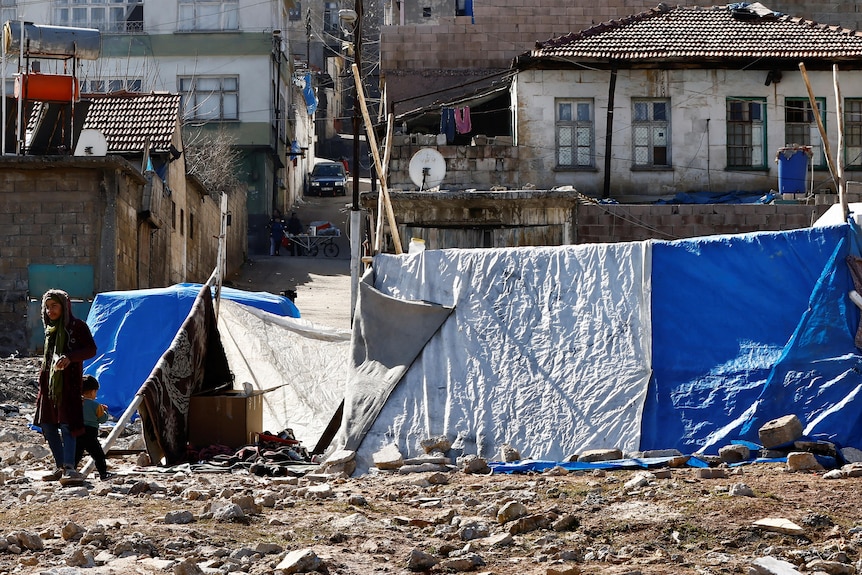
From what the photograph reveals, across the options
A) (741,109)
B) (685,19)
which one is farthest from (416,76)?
(741,109)

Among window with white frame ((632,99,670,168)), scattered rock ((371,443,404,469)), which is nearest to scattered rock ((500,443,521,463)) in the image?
scattered rock ((371,443,404,469))

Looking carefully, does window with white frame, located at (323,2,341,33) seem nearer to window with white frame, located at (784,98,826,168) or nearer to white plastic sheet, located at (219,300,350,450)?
window with white frame, located at (784,98,826,168)

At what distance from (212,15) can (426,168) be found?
70.0 ft

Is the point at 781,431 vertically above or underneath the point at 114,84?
underneath

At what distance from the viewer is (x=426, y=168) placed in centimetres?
1933

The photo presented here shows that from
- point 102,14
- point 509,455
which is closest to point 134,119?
point 102,14

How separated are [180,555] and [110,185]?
1532cm

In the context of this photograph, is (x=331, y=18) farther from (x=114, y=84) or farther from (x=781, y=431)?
(x=781, y=431)

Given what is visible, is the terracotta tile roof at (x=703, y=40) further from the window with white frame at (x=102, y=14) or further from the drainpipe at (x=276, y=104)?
the window with white frame at (x=102, y=14)

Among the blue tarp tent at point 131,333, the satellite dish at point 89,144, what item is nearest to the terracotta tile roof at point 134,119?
the satellite dish at point 89,144

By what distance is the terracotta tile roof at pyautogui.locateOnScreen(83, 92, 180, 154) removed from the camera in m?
26.5

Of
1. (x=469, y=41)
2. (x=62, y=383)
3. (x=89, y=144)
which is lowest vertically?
(x=62, y=383)

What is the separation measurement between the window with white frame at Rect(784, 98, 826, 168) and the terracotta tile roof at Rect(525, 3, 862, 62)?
0.83 metres

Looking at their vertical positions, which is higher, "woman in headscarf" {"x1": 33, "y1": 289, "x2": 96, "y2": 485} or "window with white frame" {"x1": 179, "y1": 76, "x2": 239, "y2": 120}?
"window with white frame" {"x1": 179, "y1": 76, "x2": 239, "y2": 120}
